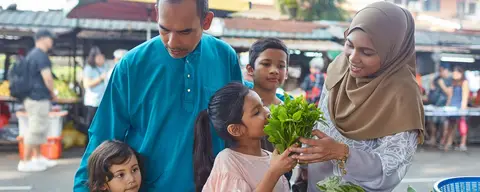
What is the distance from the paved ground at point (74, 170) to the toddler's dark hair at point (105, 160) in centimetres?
395

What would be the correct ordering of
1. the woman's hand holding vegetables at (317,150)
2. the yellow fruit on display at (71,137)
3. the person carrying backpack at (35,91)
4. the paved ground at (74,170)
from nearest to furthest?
1. the woman's hand holding vegetables at (317,150)
2. the paved ground at (74,170)
3. the person carrying backpack at (35,91)
4. the yellow fruit on display at (71,137)

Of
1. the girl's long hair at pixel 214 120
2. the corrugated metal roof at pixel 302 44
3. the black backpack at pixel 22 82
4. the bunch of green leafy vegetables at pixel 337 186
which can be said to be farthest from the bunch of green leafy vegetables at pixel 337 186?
the corrugated metal roof at pixel 302 44

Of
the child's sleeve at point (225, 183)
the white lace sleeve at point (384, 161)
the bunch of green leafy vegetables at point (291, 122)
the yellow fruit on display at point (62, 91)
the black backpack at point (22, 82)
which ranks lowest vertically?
the yellow fruit on display at point (62, 91)

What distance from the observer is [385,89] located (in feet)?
5.76

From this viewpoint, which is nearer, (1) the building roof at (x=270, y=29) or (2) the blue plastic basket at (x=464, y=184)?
(2) the blue plastic basket at (x=464, y=184)

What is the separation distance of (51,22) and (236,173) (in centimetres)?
813

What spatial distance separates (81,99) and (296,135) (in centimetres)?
789

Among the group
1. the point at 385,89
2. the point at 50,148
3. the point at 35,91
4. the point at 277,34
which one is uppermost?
the point at 385,89

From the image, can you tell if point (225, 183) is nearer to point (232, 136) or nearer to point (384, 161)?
point (232, 136)

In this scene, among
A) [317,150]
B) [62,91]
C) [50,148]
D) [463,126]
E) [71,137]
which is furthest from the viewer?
[463,126]

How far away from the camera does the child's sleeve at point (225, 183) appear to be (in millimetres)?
1743

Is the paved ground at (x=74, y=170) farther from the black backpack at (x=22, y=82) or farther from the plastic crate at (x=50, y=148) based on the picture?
the black backpack at (x=22, y=82)

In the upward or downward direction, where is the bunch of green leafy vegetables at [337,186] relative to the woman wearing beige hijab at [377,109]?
downward

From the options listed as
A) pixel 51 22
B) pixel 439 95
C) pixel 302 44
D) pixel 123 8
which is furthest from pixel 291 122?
pixel 439 95
